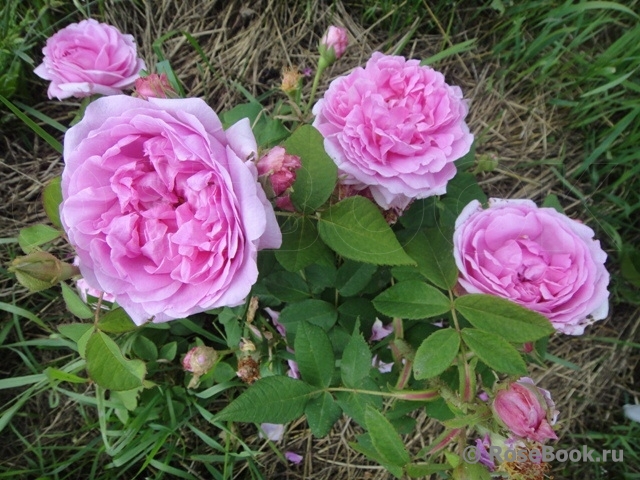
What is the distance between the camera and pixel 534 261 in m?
0.67

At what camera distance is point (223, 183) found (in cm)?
50

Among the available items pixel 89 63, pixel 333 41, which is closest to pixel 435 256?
pixel 333 41

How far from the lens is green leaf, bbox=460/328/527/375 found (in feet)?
1.95

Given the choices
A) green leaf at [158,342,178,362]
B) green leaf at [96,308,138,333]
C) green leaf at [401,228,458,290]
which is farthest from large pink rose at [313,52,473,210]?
green leaf at [158,342,178,362]

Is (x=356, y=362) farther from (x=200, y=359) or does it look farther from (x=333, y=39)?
(x=333, y=39)

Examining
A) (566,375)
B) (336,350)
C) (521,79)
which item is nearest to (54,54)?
(336,350)

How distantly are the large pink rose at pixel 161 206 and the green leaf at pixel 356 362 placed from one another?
242mm

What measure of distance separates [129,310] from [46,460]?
919mm

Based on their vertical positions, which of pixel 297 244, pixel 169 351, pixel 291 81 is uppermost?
pixel 291 81

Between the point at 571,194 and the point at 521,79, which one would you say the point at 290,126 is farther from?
the point at 571,194

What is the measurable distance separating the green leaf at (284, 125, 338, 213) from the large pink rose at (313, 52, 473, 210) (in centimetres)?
8

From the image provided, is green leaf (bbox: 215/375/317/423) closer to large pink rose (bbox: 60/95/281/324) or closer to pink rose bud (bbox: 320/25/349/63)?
large pink rose (bbox: 60/95/281/324)

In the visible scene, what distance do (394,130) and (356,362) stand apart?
323 mm

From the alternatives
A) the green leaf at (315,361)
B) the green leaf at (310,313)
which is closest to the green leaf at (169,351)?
the green leaf at (310,313)
